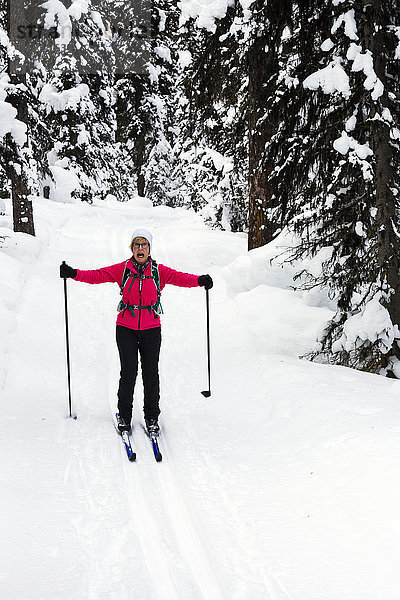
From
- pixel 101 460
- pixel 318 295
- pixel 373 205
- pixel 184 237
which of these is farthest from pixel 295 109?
pixel 184 237

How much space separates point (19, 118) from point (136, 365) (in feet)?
38.9

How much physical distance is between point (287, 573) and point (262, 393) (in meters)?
3.45

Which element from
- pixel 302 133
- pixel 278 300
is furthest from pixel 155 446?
pixel 278 300

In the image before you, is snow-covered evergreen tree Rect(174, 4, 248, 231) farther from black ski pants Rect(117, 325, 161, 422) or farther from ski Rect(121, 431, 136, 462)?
ski Rect(121, 431, 136, 462)

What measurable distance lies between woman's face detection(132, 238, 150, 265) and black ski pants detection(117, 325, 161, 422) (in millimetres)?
807

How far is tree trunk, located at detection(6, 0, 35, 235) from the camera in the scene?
14.1 metres

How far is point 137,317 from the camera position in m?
6.12

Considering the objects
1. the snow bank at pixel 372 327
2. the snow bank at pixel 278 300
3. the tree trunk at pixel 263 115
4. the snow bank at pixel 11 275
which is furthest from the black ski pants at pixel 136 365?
the tree trunk at pixel 263 115

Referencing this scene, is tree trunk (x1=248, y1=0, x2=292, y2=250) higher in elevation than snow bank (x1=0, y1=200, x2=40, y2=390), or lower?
higher

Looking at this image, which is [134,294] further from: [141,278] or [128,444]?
[128,444]

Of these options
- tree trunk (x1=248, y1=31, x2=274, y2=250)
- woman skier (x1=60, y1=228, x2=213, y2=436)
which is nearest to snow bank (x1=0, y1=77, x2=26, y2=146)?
tree trunk (x1=248, y1=31, x2=274, y2=250)

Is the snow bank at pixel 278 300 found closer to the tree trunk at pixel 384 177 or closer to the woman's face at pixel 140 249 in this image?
the tree trunk at pixel 384 177

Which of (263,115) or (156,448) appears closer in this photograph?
(156,448)

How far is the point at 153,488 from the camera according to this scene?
5.07 meters
